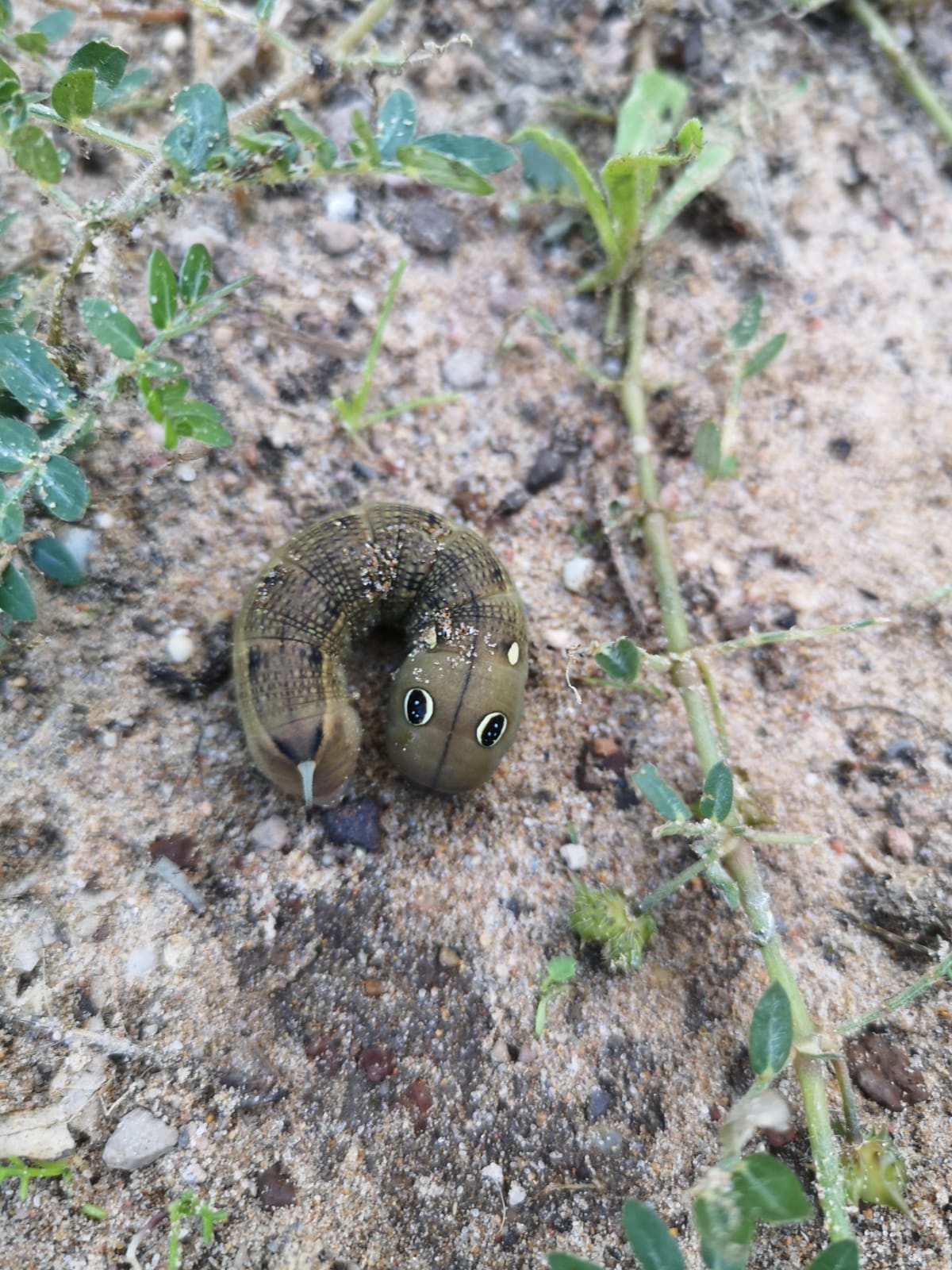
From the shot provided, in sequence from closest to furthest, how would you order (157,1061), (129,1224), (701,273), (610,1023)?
(129,1224) → (157,1061) → (610,1023) → (701,273)

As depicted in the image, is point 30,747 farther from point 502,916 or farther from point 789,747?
point 789,747

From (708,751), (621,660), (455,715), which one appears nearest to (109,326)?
(455,715)

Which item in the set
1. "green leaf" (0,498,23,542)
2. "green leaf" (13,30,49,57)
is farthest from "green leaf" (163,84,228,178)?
"green leaf" (0,498,23,542)

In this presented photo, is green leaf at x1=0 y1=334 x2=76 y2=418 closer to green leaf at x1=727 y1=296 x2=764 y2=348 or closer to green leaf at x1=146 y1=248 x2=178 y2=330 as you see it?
green leaf at x1=146 y1=248 x2=178 y2=330

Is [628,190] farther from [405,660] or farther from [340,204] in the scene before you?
[405,660]

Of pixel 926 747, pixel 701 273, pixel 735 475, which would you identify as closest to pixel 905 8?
pixel 701 273

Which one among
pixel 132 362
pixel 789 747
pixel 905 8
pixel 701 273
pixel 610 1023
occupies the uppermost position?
pixel 905 8

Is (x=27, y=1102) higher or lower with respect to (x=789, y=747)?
lower

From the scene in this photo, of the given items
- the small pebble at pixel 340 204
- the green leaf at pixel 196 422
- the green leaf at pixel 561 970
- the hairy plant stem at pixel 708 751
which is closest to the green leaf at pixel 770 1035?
the hairy plant stem at pixel 708 751
